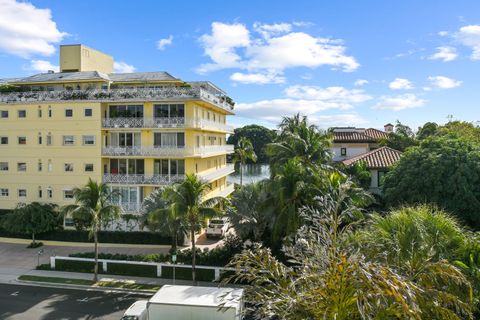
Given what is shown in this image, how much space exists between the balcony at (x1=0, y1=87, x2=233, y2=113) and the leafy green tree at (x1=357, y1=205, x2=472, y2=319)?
25.9m

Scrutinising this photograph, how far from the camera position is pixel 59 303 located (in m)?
Answer: 23.0

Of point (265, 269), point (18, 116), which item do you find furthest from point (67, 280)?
point (265, 269)

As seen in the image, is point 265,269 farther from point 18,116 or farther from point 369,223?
point 18,116

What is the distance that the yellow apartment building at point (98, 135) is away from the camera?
119ft

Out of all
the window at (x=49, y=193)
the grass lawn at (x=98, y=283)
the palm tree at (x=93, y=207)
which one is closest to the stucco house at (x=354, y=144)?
the grass lawn at (x=98, y=283)

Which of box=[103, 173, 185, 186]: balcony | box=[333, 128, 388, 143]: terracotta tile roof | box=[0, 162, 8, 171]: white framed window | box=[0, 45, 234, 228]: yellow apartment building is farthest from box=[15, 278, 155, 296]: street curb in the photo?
box=[333, 128, 388, 143]: terracotta tile roof

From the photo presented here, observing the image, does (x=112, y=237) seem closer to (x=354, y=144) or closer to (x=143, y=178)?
(x=143, y=178)

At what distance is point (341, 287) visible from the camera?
7074 mm

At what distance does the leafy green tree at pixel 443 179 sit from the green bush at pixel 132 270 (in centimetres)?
1719

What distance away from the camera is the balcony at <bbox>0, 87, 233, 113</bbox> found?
3594 cm

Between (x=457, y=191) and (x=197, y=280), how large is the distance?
57.6 ft

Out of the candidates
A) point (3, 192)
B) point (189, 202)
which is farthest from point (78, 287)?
point (3, 192)

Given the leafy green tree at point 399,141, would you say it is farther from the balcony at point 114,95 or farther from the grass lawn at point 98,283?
the grass lawn at point 98,283

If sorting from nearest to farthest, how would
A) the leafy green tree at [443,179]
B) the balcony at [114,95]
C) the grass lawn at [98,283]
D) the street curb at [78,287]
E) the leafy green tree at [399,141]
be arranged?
the street curb at [78,287]
the grass lawn at [98,283]
the leafy green tree at [443,179]
the balcony at [114,95]
the leafy green tree at [399,141]
